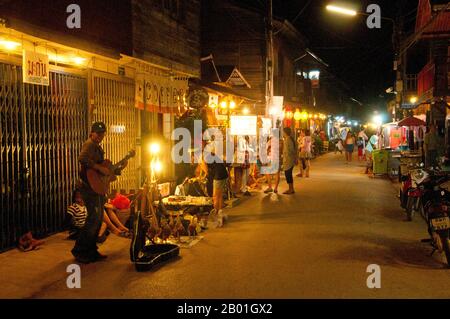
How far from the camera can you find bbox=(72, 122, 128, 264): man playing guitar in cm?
832

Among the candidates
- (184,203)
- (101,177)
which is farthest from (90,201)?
(184,203)

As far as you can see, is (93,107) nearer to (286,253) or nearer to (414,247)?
(286,253)

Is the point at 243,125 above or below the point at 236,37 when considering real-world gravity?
below

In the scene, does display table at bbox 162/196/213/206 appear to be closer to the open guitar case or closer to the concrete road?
the concrete road

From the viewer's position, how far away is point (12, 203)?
8.96 meters

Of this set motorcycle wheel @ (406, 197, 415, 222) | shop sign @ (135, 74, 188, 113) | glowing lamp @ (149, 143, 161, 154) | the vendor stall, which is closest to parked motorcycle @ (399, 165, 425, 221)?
motorcycle wheel @ (406, 197, 415, 222)

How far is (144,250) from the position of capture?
852 centimetres

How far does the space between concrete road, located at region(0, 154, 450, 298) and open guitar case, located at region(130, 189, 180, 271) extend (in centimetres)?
15

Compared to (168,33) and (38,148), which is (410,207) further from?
(168,33)

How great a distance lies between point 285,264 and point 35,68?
5509 millimetres

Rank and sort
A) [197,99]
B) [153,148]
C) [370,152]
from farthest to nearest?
1. [370,152]
2. [197,99]
3. [153,148]

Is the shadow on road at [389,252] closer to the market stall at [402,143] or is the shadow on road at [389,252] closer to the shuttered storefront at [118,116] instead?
the shuttered storefront at [118,116]
